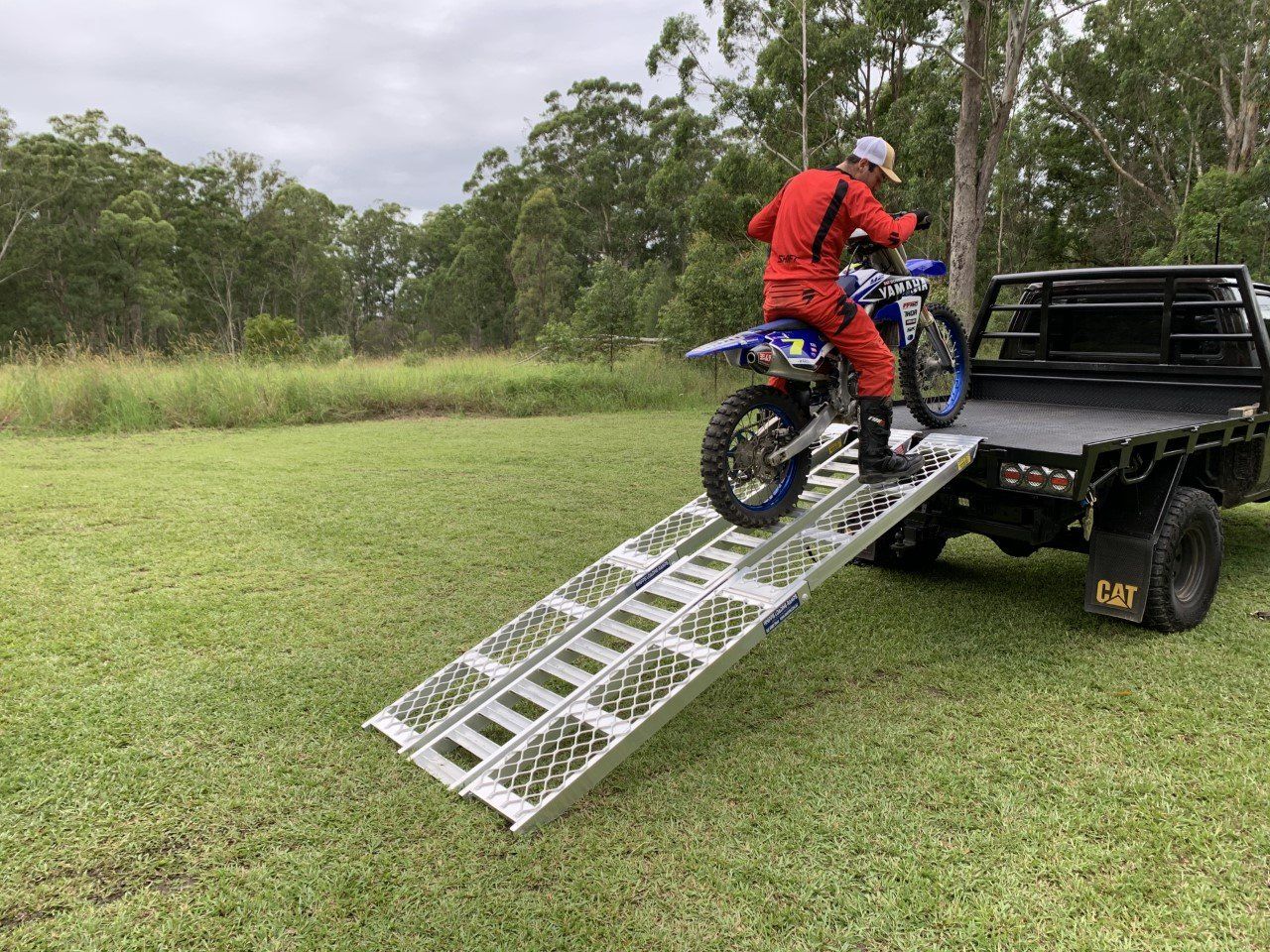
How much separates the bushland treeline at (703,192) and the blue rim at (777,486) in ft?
33.6

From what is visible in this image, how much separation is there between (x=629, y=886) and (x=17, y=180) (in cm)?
4456

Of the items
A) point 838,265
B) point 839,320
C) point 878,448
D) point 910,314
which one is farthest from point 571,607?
point 910,314

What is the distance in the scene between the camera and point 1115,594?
3.89 m

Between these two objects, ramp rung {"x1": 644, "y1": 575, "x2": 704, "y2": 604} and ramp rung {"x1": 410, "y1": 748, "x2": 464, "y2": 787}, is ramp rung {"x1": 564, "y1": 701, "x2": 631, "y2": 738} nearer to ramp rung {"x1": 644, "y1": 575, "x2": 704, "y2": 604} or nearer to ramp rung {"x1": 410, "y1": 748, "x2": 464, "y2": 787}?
ramp rung {"x1": 410, "y1": 748, "x2": 464, "y2": 787}

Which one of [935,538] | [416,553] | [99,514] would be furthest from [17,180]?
[935,538]

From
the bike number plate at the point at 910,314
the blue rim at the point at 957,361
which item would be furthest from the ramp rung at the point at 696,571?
the blue rim at the point at 957,361

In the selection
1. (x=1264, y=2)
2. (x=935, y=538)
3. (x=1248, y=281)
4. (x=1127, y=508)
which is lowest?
(x=935, y=538)

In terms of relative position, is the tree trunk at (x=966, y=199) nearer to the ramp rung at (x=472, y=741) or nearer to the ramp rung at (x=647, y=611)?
the ramp rung at (x=647, y=611)

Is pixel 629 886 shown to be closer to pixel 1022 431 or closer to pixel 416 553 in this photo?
pixel 1022 431

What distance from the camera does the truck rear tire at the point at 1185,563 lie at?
384 cm

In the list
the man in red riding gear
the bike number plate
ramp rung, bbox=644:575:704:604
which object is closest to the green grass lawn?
ramp rung, bbox=644:575:704:604

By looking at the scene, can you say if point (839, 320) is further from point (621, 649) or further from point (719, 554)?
point (621, 649)

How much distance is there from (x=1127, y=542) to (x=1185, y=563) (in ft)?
2.06

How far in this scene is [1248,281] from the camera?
178 inches
